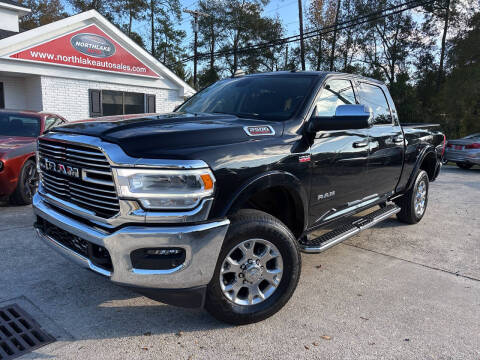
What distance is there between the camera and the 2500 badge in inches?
530

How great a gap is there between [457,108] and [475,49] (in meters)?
3.97

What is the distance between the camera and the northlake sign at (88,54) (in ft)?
41.2

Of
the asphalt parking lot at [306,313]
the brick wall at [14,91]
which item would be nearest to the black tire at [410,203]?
the asphalt parking lot at [306,313]

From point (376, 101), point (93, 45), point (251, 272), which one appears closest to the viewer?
point (251, 272)

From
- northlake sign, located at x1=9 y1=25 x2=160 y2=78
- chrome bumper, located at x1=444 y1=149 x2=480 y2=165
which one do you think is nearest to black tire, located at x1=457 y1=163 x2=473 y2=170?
chrome bumper, located at x1=444 y1=149 x2=480 y2=165

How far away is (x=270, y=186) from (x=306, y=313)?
3.53 feet

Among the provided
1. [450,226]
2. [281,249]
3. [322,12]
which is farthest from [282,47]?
[281,249]

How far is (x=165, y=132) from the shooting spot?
101 inches

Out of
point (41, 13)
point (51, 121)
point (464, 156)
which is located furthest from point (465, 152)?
point (41, 13)

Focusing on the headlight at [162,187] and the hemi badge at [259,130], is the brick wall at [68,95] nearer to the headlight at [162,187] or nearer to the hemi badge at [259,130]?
the hemi badge at [259,130]

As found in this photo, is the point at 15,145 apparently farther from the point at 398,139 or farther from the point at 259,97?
the point at 398,139

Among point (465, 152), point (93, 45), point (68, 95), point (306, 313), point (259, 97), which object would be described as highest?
point (93, 45)

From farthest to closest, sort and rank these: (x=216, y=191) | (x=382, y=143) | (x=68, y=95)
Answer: (x=68, y=95) → (x=382, y=143) → (x=216, y=191)

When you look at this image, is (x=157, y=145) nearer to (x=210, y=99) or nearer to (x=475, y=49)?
(x=210, y=99)
